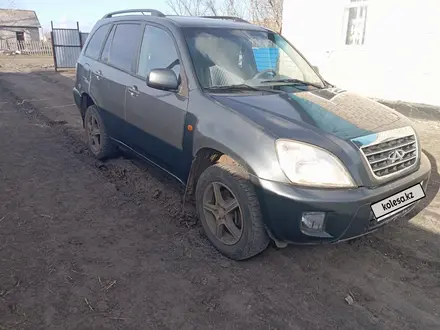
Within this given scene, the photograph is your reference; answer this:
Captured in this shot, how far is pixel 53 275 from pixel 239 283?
1416mm

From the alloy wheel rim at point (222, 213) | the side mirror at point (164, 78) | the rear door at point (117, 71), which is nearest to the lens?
the alloy wheel rim at point (222, 213)

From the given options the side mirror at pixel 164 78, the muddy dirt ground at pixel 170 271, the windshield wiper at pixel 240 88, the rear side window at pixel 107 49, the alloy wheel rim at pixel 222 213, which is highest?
the rear side window at pixel 107 49

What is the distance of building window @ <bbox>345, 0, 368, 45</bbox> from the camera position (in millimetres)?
8758

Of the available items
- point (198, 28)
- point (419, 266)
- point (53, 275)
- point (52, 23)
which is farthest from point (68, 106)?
Result: point (52, 23)

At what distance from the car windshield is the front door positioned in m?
0.23

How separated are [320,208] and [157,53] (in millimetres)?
2355

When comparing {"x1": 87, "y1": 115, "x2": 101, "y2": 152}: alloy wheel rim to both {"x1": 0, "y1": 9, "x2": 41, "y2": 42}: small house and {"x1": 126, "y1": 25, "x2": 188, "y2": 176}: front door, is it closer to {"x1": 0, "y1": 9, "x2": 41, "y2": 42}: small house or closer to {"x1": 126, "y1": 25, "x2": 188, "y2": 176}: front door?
{"x1": 126, "y1": 25, "x2": 188, "y2": 176}: front door

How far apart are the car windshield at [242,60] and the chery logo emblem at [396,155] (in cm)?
126

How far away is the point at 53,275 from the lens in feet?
9.63

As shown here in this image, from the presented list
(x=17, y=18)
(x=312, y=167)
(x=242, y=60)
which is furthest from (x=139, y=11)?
(x=17, y=18)

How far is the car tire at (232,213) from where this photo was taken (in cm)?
286

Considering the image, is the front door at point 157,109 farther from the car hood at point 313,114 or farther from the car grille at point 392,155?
the car grille at point 392,155

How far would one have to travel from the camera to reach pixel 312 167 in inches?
105

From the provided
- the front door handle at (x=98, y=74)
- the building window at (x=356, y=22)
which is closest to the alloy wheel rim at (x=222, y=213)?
the front door handle at (x=98, y=74)
